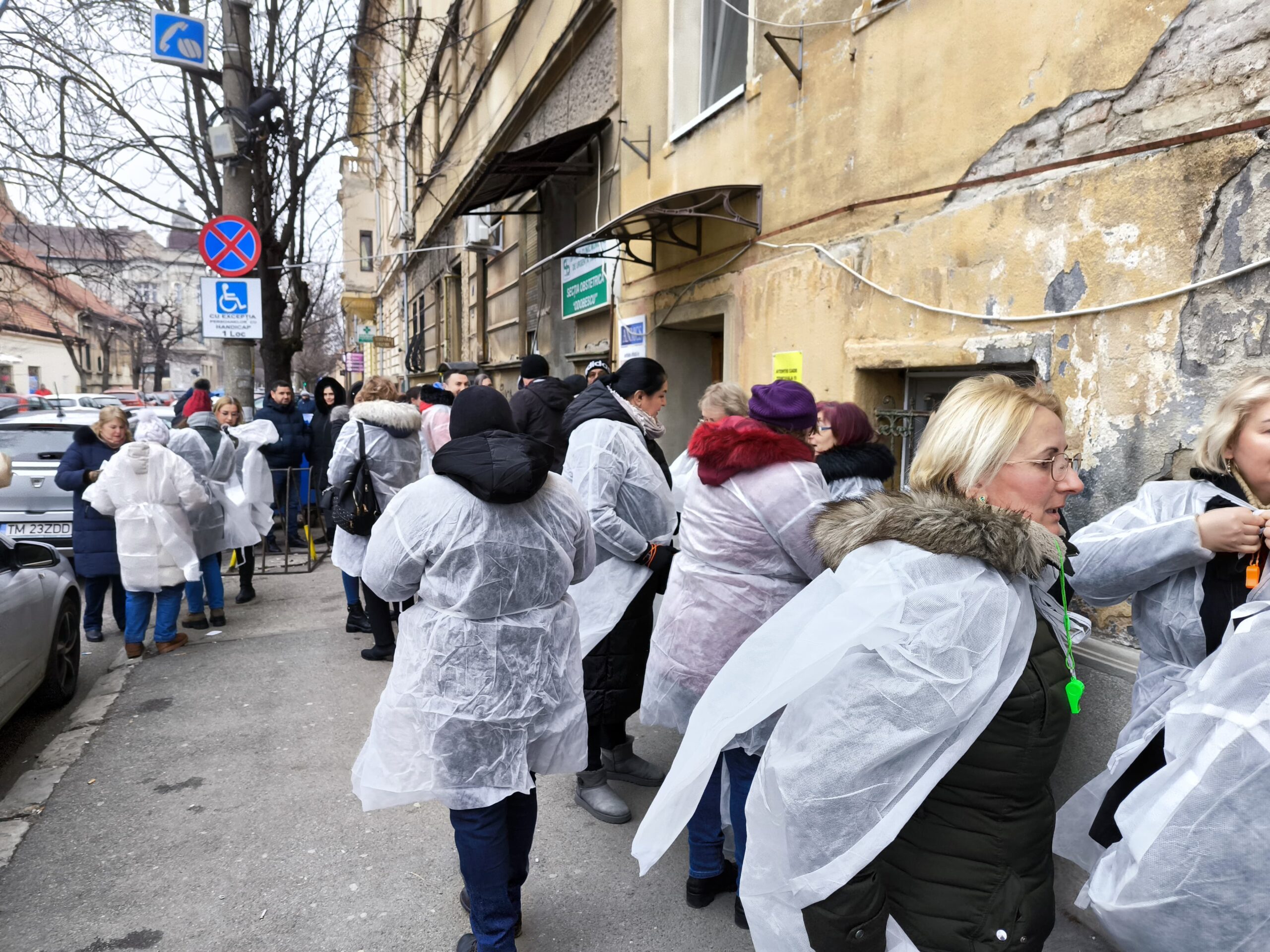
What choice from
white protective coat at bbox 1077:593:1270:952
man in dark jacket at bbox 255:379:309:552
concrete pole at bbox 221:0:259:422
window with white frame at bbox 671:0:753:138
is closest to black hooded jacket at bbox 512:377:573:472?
window with white frame at bbox 671:0:753:138

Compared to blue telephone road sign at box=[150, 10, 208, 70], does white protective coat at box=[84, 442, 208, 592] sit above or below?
below

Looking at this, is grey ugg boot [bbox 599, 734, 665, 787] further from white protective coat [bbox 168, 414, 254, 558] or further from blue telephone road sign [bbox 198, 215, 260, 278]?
blue telephone road sign [bbox 198, 215, 260, 278]

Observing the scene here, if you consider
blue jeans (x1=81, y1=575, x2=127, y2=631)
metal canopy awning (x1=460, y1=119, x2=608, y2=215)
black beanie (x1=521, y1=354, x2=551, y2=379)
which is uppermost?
metal canopy awning (x1=460, y1=119, x2=608, y2=215)

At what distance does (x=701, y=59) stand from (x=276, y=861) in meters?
6.44

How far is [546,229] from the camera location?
36.9ft

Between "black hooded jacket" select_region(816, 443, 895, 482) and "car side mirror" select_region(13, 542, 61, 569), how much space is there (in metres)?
4.06

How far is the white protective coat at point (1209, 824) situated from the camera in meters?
1.46

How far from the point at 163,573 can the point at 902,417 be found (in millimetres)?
4674

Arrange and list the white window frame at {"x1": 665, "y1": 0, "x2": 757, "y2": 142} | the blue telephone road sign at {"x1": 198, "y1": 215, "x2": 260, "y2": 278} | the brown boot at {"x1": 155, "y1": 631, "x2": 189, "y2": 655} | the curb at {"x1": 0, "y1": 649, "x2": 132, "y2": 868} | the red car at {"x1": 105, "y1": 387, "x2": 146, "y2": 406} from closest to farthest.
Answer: the curb at {"x1": 0, "y1": 649, "x2": 132, "y2": 868}
the brown boot at {"x1": 155, "y1": 631, "x2": 189, "y2": 655}
the white window frame at {"x1": 665, "y1": 0, "x2": 757, "y2": 142}
the blue telephone road sign at {"x1": 198, "y1": 215, "x2": 260, "y2": 278}
the red car at {"x1": 105, "y1": 387, "x2": 146, "y2": 406}

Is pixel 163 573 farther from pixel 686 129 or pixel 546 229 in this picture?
pixel 546 229

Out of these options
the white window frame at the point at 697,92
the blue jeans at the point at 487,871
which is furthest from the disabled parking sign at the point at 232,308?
the blue jeans at the point at 487,871

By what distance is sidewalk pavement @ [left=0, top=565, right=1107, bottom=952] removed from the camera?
109 inches

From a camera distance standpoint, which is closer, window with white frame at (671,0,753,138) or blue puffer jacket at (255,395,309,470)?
window with white frame at (671,0,753,138)

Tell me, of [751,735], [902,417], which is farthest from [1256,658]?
[902,417]
